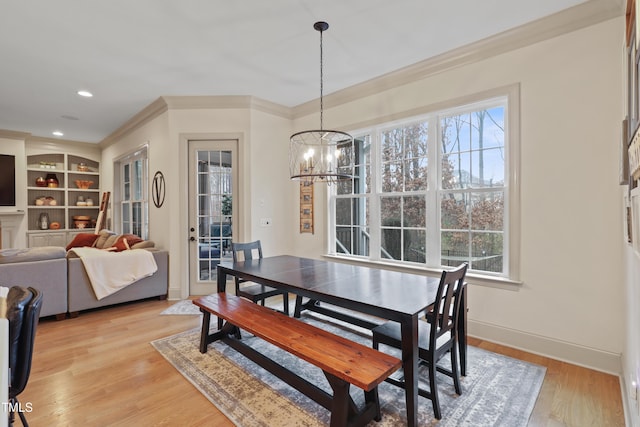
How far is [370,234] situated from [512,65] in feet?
7.38

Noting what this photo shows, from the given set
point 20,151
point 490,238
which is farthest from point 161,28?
point 20,151

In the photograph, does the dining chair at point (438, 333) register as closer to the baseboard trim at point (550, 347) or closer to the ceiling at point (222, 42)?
the baseboard trim at point (550, 347)

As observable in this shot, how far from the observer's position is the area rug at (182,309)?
3.76m

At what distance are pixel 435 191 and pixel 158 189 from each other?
153 inches

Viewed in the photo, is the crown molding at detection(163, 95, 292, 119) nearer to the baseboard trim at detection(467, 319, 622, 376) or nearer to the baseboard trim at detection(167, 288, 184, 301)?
the baseboard trim at detection(167, 288, 184, 301)

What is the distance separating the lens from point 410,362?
1.71m

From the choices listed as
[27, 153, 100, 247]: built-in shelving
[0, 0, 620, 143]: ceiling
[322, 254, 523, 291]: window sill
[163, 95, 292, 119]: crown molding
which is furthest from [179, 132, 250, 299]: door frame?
[27, 153, 100, 247]: built-in shelving

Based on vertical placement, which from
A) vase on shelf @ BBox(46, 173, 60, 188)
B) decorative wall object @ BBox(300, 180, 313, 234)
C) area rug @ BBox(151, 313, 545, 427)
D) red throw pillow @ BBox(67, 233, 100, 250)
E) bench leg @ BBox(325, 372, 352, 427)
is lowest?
area rug @ BBox(151, 313, 545, 427)

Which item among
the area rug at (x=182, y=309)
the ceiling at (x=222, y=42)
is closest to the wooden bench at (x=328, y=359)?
the area rug at (x=182, y=309)

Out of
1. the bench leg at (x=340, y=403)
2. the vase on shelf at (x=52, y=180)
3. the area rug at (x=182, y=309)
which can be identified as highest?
the vase on shelf at (x=52, y=180)

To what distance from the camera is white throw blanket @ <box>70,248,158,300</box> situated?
366 centimetres

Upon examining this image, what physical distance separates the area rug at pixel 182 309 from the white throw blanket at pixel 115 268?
1.78 feet

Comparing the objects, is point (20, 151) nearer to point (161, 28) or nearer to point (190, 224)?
point (190, 224)

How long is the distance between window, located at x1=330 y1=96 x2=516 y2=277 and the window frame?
12mm
